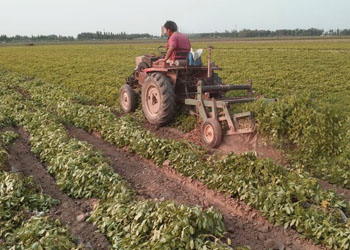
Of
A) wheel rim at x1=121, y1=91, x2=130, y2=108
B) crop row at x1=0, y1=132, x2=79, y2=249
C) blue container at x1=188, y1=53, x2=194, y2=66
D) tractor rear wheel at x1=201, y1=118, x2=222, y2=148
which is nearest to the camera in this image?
crop row at x1=0, y1=132, x2=79, y2=249

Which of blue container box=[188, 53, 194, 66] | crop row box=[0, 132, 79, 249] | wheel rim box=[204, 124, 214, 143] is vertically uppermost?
blue container box=[188, 53, 194, 66]

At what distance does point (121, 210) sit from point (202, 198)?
1394 mm

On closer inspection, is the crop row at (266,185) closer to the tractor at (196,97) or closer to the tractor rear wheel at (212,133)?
the tractor rear wheel at (212,133)

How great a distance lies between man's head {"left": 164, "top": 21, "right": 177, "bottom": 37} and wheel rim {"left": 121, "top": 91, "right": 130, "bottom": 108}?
2.40 meters

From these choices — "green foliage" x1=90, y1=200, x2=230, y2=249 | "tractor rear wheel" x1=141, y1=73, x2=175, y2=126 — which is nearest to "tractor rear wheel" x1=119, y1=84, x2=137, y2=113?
"tractor rear wheel" x1=141, y1=73, x2=175, y2=126

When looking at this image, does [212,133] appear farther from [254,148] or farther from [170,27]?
[170,27]

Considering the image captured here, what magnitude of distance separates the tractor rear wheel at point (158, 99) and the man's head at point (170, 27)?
107 centimetres

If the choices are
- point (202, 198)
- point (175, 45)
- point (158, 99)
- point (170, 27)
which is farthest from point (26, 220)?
point (170, 27)

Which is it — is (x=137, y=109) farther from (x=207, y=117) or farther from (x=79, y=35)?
(x=79, y=35)

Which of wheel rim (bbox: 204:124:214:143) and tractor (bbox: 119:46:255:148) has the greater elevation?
tractor (bbox: 119:46:255:148)

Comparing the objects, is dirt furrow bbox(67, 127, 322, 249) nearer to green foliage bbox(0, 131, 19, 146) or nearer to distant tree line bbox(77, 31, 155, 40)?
green foliage bbox(0, 131, 19, 146)

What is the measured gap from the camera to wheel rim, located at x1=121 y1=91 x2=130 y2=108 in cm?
A: 984

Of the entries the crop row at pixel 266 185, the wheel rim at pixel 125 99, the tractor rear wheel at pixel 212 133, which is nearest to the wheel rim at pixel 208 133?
the tractor rear wheel at pixel 212 133

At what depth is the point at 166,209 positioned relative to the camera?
396 cm
